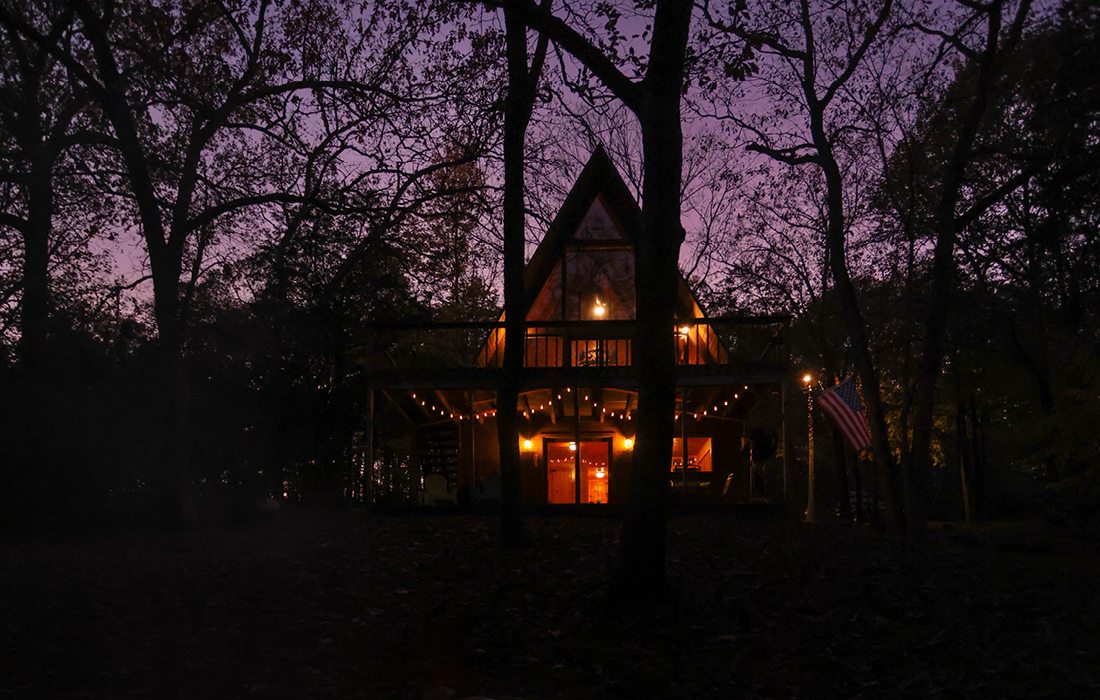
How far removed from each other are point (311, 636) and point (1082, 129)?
12795 millimetres

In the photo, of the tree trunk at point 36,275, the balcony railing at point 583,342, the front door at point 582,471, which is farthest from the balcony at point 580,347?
the tree trunk at point 36,275

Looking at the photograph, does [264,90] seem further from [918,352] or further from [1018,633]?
[918,352]

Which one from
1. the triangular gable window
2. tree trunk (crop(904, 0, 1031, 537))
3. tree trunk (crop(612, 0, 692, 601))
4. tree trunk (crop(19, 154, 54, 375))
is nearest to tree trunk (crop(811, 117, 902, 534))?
tree trunk (crop(904, 0, 1031, 537))

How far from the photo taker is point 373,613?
8297 mm

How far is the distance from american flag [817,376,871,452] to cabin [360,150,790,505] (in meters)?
1.91

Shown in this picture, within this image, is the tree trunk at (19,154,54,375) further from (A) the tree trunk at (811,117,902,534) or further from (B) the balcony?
(A) the tree trunk at (811,117,902,534)

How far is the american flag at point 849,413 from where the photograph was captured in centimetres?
1488

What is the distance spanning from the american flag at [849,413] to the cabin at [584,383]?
1.91 meters

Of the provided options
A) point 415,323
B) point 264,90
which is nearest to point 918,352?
point 415,323

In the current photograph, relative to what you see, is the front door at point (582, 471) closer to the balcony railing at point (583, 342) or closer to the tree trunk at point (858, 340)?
the balcony railing at point (583, 342)

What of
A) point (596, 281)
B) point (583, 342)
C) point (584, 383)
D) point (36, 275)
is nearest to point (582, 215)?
point (596, 281)

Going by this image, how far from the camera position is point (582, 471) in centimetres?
2281

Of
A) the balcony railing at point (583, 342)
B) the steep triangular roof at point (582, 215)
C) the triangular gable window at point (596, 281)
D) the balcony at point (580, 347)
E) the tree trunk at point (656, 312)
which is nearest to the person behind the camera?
the tree trunk at point (656, 312)

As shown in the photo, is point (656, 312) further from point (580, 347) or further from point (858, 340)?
point (580, 347)
